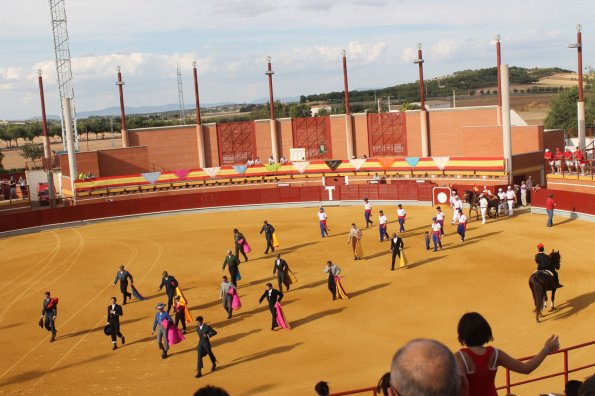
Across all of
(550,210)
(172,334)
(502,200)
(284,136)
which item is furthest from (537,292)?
(284,136)

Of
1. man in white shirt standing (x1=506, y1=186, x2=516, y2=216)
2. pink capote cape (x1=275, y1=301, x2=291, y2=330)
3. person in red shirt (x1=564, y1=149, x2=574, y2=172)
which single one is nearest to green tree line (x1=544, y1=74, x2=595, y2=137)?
person in red shirt (x1=564, y1=149, x2=574, y2=172)

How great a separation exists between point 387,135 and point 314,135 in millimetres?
6435

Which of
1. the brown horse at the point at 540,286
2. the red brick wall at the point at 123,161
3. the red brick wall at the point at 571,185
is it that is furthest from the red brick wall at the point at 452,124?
the brown horse at the point at 540,286

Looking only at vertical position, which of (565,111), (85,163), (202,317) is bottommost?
(202,317)

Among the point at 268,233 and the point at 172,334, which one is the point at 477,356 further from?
the point at 268,233

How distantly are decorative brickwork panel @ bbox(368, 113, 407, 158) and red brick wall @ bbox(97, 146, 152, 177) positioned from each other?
18.5m

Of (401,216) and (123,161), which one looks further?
(123,161)

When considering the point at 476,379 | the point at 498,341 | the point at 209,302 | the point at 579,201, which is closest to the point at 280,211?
the point at 579,201

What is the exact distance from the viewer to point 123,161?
54219 millimetres

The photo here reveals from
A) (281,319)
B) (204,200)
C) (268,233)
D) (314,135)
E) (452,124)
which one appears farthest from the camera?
(314,135)

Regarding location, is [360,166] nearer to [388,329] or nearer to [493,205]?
[493,205]

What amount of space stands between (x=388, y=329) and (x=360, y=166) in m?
31.9

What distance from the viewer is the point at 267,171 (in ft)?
166

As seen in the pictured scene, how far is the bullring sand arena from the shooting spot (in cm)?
1598
